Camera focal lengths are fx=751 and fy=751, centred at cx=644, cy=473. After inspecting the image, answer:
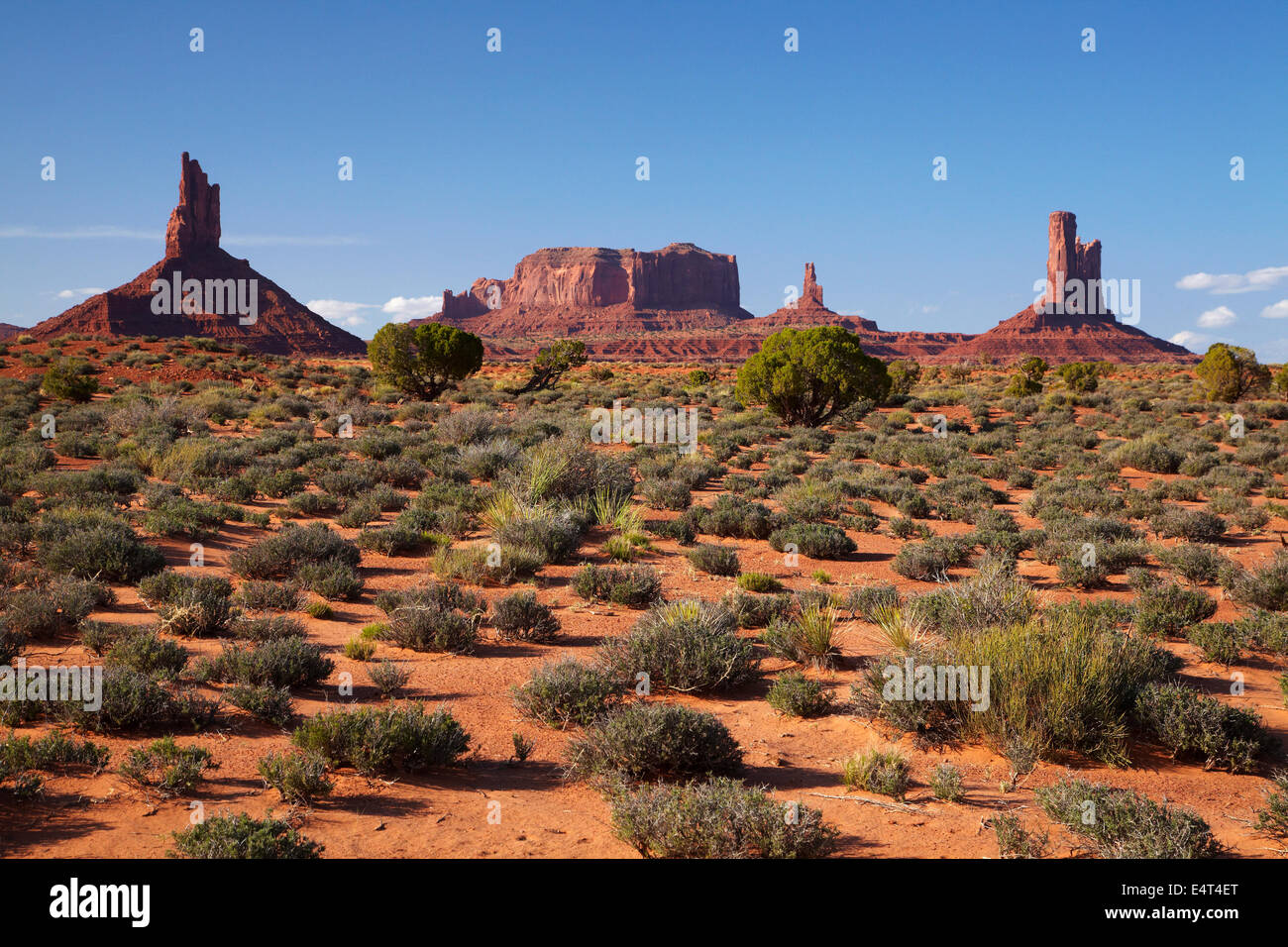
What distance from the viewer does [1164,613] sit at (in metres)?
8.38

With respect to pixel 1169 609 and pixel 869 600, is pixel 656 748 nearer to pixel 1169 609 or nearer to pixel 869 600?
pixel 869 600

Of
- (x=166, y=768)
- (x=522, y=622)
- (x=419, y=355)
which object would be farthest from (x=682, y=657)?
(x=419, y=355)

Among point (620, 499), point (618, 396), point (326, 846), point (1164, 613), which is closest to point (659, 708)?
point (326, 846)

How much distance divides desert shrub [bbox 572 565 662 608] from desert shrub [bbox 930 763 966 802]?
4777mm

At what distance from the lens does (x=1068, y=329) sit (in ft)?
397

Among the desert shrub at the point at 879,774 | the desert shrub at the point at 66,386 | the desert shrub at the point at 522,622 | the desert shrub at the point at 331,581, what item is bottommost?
the desert shrub at the point at 879,774

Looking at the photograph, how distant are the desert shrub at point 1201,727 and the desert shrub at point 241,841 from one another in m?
5.78

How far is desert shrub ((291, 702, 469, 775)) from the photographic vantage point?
5.04 m

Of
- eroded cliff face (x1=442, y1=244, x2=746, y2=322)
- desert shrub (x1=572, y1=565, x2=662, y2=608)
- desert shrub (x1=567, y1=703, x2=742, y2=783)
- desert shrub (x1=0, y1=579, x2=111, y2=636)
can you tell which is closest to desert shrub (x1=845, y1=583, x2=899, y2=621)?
desert shrub (x1=572, y1=565, x2=662, y2=608)

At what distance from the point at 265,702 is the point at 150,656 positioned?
1.32 meters

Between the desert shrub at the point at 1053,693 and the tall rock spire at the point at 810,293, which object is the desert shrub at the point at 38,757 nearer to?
the desert shrub at the point at 1053,693

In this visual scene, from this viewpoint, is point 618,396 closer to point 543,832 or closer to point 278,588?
point 278,588

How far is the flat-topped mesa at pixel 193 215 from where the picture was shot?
10112 centimetres

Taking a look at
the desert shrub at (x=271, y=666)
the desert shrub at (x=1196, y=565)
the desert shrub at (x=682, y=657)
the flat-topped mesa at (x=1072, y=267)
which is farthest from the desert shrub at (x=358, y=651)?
the flat-topped mesa at (x=1072, y=267)
